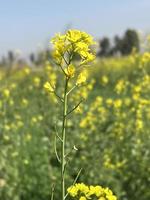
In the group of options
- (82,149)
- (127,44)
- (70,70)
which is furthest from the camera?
(127,44)

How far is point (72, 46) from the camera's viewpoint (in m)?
2.17

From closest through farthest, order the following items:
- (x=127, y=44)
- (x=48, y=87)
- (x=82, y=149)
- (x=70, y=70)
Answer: (x=70, y=70)
(x=48, y=87)
(x=82, y=149)
(x=127, y=44)

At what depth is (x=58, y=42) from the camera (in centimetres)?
221

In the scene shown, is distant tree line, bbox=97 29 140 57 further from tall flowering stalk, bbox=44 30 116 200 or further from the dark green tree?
tall flowering stalk, bbox=44 30 116 200

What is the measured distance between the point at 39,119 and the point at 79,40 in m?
5.53

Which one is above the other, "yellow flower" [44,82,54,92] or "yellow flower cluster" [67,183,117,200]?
"yellow flower" [44,82,54,92]

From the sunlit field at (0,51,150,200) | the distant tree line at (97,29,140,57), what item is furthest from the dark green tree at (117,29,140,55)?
the sunlit field at (0,51,150,200)

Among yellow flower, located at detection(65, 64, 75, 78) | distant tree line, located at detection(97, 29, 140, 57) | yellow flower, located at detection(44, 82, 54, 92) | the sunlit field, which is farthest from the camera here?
distant tree line, located at detection(97, 29, 140, 57)

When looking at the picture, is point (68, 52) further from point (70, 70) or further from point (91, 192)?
point (91, 192)

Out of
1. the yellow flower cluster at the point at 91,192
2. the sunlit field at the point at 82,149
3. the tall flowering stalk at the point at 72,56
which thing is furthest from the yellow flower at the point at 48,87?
the sunlit field at the point at 82,149

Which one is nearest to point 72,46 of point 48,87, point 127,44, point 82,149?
point 48,87

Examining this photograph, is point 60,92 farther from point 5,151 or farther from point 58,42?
point 58,42

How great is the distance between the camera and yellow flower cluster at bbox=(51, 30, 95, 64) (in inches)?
85.1

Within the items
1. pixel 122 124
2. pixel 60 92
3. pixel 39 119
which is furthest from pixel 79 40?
pixel 60 92
